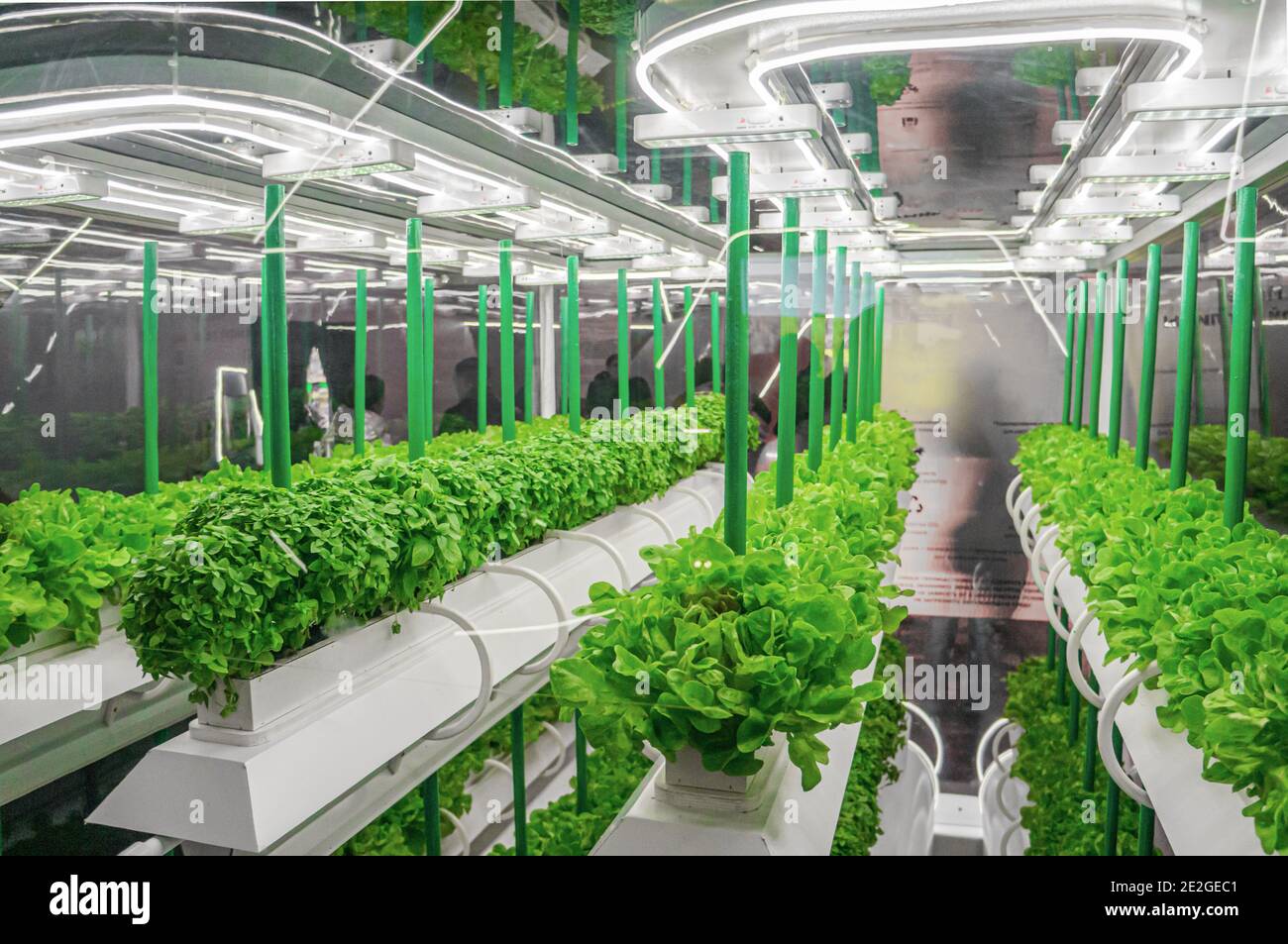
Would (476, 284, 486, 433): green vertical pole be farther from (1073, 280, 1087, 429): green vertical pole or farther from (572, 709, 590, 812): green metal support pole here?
(1073, 280, 1087, 429): green vertical pole

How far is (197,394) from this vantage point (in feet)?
9.61

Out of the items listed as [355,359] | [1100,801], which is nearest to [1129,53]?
[1100,801]

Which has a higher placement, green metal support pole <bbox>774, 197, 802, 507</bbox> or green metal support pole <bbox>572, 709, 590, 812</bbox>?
green metal support pole <bbox>774, 197, 802, 507</bbox>

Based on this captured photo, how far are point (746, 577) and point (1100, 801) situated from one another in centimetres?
162

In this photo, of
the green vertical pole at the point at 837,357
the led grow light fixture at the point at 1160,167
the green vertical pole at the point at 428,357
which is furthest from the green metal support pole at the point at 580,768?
the green vertical pole at the point at 837,357

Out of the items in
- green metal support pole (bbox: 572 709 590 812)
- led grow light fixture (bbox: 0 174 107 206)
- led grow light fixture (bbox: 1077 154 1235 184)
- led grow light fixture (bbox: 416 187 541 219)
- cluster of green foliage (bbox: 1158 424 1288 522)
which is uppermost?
led grow light fixture (bbox: 1077 154 1235 184)

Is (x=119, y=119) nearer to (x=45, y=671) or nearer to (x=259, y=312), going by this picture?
(x=259, y=312)

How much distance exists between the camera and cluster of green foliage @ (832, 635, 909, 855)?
2365 mm

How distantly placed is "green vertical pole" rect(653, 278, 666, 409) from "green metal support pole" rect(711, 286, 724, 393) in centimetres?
21

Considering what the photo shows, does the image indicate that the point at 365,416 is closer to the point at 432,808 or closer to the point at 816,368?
the point at 432,808

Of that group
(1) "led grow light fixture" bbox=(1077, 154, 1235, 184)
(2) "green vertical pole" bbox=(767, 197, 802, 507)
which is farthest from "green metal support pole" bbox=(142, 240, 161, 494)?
(1) "led grow light fixture" bbox=(1077, 154, 1235, 184)

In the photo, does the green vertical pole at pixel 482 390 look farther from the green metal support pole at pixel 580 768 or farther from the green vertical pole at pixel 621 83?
the green metal support pole at pixel 580 768

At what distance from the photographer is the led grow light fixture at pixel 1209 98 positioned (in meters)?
1.86

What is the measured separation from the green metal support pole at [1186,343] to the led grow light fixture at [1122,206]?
10 centimetres
